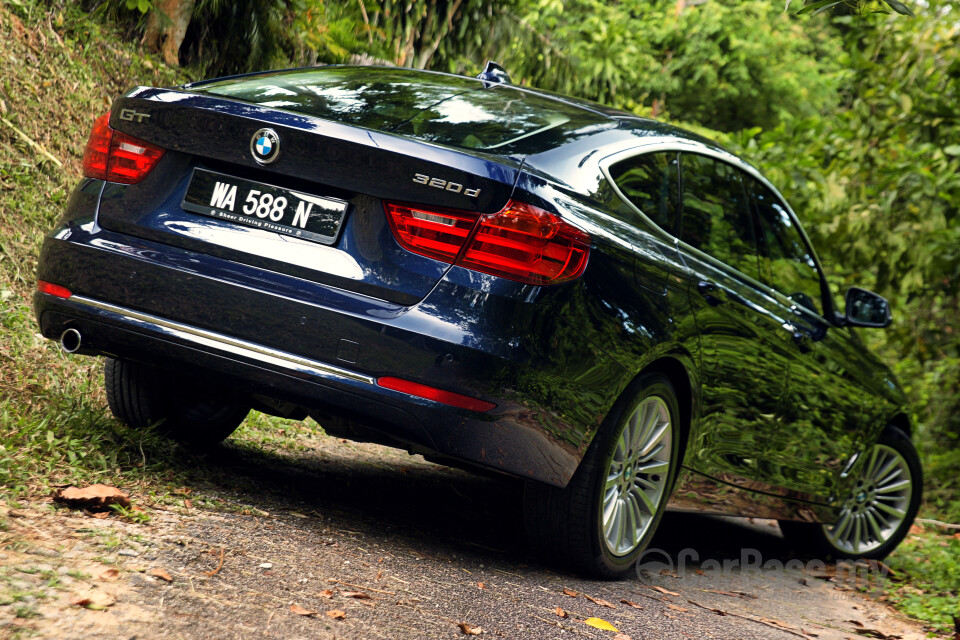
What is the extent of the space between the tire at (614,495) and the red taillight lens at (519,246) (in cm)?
68

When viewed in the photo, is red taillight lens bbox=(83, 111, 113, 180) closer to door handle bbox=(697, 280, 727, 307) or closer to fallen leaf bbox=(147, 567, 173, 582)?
fallen leaf bbox=(147, 567, 173, 582)

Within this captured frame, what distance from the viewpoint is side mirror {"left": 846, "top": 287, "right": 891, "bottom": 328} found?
5.27 m

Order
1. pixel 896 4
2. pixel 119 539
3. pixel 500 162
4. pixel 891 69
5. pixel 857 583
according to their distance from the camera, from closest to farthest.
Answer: pixel 896 4
pixel 119 539
pixel 500 162
pixel 857 583
pixel 891 69

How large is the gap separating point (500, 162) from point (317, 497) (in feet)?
5.39

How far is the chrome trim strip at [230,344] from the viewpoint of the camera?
315 centimetres

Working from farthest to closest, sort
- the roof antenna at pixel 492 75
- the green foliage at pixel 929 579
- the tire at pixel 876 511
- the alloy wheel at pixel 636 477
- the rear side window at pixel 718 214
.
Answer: the tire at pixel 876 511, the green foliage at pixel 929 579, the roof antenna at pixel 492 75, the rear side window at pixel 718 214, the alloy wheel at pixel 636 477

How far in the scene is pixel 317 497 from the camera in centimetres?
411

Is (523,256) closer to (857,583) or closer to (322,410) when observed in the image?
(322,410)

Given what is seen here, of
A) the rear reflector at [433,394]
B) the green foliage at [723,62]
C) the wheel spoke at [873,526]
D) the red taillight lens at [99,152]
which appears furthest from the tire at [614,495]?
the green foliage at [723,62]

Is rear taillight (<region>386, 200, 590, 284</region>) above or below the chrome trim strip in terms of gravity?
above

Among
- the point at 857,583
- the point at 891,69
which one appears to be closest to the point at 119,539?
the point at 857,583

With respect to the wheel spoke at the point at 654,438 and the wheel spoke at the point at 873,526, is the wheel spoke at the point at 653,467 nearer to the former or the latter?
the wheel spoke at the point at 654,438

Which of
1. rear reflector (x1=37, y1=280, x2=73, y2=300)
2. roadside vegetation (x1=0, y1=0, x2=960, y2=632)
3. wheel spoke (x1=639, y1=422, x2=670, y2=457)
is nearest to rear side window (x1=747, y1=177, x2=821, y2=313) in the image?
roadside vegetation (x1=0, y1=0, x2=960, y2=632)

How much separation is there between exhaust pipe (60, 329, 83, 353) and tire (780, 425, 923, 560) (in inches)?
147
